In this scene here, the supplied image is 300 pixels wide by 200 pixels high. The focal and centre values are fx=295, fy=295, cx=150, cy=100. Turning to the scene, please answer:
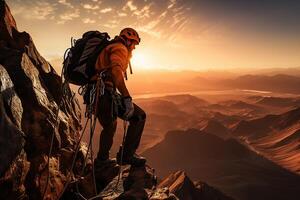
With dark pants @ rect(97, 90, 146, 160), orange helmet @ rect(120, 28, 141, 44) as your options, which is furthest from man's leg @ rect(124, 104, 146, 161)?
orange helmet @ rect(120, 28, 141, 44)

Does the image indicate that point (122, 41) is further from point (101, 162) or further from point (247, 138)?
point (247, 138)

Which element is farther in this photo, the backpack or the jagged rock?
the jagged rock

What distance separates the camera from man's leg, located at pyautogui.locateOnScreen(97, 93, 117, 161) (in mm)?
6582

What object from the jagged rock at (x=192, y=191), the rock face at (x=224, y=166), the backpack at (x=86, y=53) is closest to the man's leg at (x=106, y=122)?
the backpack at (x=86, y=53)

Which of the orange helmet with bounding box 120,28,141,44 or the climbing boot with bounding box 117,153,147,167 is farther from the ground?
the orange helmet with bounding box 120,28,141,44

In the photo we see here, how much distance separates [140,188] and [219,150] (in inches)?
4885

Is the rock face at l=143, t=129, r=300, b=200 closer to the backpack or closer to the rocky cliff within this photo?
the rocky cliff

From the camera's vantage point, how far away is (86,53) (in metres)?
6.12

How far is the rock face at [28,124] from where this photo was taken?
5273 mm

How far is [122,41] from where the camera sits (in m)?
6.27

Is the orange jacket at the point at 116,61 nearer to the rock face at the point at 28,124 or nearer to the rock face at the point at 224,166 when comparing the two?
the rock face at the point at 28,124

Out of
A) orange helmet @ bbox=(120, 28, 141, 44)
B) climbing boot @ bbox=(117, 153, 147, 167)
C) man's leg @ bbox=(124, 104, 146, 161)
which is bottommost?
climbing boot @ bbox=(117, 153, 147, 167)

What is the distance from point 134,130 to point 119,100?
0.84 metres

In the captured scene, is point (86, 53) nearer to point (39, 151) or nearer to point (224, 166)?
point (39, 151)
